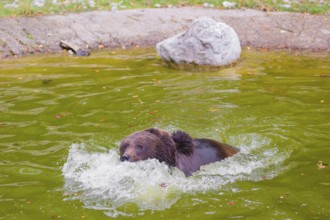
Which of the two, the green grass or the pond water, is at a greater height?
the green grass

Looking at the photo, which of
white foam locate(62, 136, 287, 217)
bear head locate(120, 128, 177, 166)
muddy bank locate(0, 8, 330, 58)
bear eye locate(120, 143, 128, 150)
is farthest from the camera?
muddy bank locate(0, 8, 330, 58)

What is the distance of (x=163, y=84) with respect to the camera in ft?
41.2

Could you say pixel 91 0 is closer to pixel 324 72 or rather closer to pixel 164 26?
pixel 164 26

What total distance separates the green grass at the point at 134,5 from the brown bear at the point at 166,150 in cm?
1285

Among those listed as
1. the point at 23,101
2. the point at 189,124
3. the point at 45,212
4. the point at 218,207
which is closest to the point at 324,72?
the point at 189,124

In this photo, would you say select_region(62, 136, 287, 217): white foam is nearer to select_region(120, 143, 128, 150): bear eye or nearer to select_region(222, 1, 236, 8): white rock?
select_region(120, 143, 128, 150): bear eye

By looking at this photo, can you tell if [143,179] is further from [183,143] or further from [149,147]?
[183,143]

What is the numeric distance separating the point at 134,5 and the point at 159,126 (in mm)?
11617

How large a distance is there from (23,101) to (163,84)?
11.3ft

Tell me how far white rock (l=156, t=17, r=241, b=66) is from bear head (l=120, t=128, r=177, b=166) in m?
7.54

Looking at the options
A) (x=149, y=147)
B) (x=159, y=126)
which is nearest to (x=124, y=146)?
(x=149, y=147)

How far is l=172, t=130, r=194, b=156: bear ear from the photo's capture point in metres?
7.13

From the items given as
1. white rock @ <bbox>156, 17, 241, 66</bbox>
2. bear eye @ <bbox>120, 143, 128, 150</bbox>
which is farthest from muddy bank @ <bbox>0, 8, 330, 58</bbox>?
bear eye @ <bbox>120, 143, 128, 150</bbox>

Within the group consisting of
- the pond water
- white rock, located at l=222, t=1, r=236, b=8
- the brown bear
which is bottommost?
the pond water
